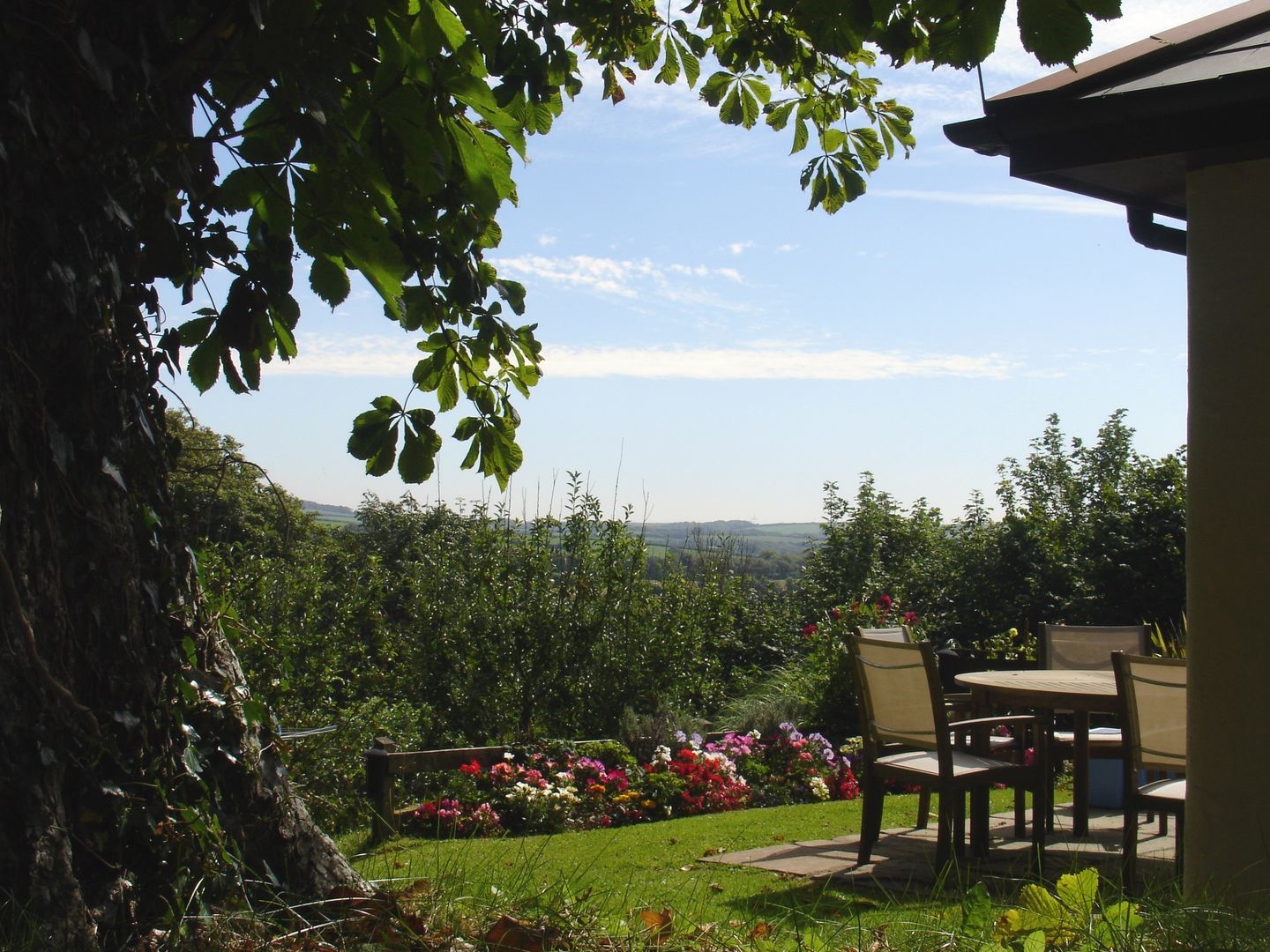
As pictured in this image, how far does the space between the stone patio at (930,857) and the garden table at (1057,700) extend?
0.66 ft

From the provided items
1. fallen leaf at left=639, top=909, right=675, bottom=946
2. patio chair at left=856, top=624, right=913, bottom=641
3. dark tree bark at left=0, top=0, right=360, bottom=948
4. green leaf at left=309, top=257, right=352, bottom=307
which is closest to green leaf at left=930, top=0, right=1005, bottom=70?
green leaf at left=309, top=257, right=352, bottom=307

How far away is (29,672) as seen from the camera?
1.80 metres

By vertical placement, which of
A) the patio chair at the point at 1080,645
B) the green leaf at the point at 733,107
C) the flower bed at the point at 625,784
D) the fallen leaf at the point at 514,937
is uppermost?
the green leaf at the point at 733,107

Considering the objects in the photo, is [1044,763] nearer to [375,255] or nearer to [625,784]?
[625,784]

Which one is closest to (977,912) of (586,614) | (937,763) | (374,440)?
(374,440)

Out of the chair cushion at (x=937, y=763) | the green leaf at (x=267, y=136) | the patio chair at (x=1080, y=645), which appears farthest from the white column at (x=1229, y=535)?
the patio chair at (x=1080, y=645)

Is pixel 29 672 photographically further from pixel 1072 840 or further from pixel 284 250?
pixel 1072 840

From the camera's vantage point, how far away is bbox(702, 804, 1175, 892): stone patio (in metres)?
4.88

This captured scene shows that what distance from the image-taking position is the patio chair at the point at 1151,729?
4531mm

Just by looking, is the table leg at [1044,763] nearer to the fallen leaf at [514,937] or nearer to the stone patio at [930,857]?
the stone patio at [930,857]

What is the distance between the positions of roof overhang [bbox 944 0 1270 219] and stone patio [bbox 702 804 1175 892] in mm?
2840

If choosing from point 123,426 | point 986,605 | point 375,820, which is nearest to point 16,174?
point 123,426

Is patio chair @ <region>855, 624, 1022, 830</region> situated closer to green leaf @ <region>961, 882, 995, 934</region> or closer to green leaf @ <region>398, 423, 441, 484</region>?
green leaf @ <region>398, 423, 441, 484</region>

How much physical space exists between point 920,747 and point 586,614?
3.79 meters
